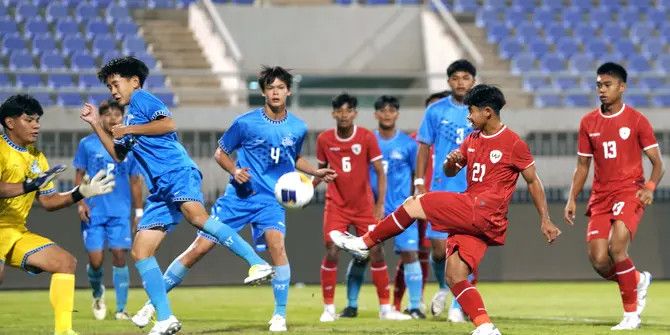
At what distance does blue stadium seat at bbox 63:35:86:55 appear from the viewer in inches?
995

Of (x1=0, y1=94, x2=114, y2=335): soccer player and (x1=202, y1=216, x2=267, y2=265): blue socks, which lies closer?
(x1=0, y1=94, x2=114, y2=335): soccer player

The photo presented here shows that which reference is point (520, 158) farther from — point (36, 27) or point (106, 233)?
point (36, 27)

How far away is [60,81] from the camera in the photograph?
24.0m

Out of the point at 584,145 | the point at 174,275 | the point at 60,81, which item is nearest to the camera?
the point at 174,275

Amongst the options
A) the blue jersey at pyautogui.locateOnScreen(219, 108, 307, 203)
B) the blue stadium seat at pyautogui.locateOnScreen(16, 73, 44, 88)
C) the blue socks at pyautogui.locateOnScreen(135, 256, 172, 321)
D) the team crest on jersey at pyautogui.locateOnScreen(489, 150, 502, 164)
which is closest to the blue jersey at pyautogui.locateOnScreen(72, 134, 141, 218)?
the blue jersey at pyautogui.locateOnScreen(219, 108, 307, 203)

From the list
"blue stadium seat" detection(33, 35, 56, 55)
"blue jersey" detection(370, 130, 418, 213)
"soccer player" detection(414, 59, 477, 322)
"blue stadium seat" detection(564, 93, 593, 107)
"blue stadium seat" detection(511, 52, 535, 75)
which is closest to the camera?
"soccer player" detection(414, 59, 477, 322)

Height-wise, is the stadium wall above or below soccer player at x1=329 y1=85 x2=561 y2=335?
below

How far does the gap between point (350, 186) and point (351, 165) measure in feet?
0.77

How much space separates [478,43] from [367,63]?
2.56 metres

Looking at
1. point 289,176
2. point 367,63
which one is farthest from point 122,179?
point 367,63

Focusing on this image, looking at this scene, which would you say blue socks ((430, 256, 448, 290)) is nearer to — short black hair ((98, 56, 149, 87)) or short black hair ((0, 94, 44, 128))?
short black hair ((98, 56, 149, 87))

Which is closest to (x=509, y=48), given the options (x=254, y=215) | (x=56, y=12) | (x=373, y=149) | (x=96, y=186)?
(x=56, y=12)

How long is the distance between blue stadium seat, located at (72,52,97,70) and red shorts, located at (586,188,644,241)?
1511 cm

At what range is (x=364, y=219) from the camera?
1370cm
